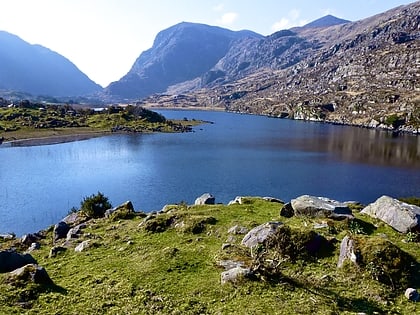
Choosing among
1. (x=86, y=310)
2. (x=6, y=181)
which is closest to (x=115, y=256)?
(x=86, y=310)

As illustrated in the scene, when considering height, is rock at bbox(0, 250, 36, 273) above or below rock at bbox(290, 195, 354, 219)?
below

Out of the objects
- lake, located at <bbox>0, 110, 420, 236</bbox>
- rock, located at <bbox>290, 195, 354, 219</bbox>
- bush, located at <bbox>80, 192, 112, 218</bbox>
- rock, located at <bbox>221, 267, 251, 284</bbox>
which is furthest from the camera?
lake, located at <bbox>0, 110, 420, 236</bbox>

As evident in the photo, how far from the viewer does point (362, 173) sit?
99.1 m

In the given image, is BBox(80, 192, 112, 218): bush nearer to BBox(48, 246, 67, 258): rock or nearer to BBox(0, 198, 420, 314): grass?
BBox(48, 246, 67, 258): rock

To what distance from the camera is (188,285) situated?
19.6 metres

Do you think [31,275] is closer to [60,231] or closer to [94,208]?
[60,231]

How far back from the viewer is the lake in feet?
237

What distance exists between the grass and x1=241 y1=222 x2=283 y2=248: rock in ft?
2.36

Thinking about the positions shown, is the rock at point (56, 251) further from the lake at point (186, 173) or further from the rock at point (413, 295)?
the lake at point (186, 173)

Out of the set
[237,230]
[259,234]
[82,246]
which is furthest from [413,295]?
[82,246]

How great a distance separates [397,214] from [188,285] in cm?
1623

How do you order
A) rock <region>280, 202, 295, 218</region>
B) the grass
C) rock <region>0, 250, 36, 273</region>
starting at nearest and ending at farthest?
the grass, rock <region>0, 250, 36, 273</region>, rock <region>280, 202, 295, 218</region>

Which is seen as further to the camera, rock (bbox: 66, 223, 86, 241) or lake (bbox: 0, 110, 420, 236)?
lake (bbox: 0, 110, 420, 236)

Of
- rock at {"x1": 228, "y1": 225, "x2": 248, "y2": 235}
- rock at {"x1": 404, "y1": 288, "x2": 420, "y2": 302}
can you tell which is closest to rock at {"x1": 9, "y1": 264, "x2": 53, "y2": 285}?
rock at {"x1": 228, "y1": 225, "x2": 248, "y2": 235}
